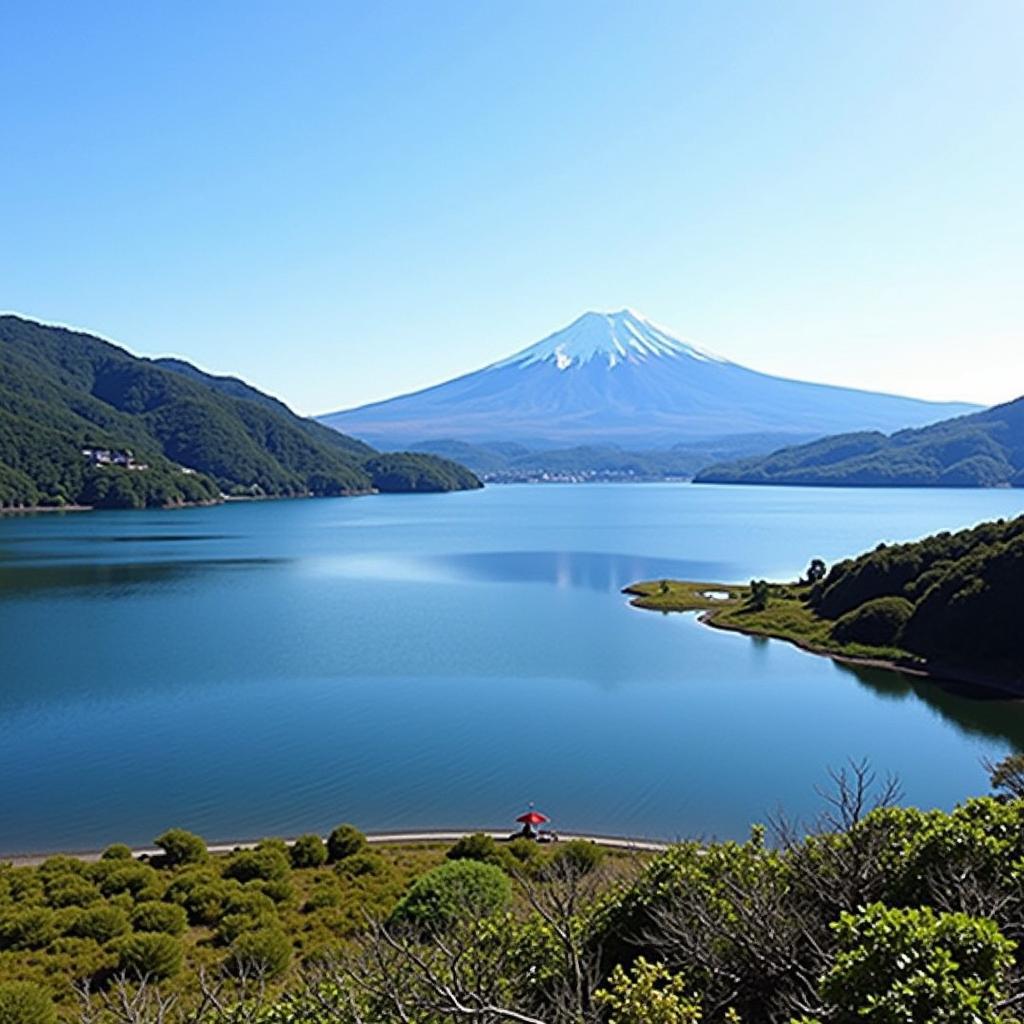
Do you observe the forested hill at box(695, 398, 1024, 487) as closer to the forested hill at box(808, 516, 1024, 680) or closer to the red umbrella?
the forested hill at box(808, 516, 1024, 680)

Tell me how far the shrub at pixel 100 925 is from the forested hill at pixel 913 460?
141m

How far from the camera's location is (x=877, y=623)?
27.9 metres

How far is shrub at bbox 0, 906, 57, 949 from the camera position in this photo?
29.6 feet

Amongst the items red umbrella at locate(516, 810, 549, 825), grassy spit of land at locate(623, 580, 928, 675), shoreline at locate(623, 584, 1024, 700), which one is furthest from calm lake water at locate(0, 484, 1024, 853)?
grassy spit of land at locate(623, 580, 928, 675)

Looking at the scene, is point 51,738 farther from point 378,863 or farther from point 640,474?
point 640,474

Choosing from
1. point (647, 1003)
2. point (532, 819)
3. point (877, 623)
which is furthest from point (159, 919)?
point (877, 623)

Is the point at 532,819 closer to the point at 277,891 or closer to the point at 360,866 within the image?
the point at 360,866

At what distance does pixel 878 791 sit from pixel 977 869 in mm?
9775

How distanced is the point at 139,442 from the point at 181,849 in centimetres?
10789

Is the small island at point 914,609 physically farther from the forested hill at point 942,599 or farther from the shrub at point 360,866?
the shrub at point 360,866

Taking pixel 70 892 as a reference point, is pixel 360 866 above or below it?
below

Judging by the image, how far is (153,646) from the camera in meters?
25.9

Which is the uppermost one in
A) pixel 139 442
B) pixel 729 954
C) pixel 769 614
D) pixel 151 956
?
pixel 139 442

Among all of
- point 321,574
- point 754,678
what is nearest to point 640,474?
point 321,574
